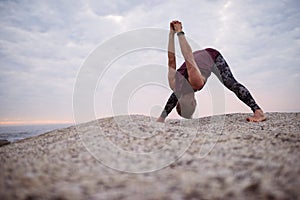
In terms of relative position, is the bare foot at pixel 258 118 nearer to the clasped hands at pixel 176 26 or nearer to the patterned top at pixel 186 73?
the patterned top at pixel 186 73

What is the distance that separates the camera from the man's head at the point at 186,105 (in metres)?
4.36

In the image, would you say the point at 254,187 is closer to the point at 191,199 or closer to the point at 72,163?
the point at 191,199

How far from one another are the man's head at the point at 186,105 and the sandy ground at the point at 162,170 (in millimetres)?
1921

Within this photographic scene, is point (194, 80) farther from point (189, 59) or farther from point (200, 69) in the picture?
point (200, 69)

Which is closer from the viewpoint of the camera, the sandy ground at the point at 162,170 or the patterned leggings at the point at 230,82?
the sandy ground at the point at 162,170

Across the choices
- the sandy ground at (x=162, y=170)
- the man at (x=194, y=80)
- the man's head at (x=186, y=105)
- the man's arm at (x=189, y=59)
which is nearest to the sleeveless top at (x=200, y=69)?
the man at (x=194, y=80)

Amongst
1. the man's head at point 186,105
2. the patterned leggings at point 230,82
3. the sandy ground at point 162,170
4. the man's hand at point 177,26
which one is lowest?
the sandy ground at point 162,170

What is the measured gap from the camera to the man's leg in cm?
459

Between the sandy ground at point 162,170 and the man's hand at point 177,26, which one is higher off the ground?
the man's hand at point 177,26

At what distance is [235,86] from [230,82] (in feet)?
0.48

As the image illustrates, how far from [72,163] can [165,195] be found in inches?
40.0

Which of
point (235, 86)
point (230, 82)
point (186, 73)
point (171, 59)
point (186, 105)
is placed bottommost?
point (186, 105)

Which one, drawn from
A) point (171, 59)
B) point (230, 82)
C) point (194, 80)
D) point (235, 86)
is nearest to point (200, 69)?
point (194, 80)

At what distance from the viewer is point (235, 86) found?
4617mm
